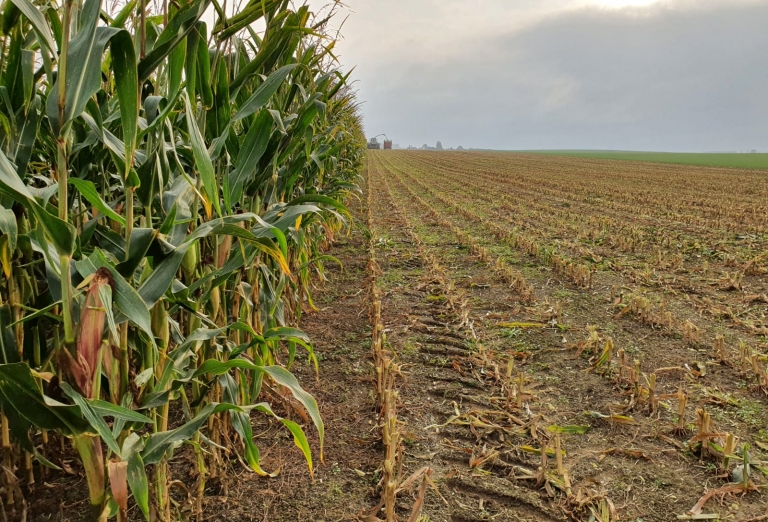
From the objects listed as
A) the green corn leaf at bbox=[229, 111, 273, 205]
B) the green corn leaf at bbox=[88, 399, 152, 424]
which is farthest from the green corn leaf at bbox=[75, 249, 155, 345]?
the green corn leaf at bbox=[229, 111, 273, 205]

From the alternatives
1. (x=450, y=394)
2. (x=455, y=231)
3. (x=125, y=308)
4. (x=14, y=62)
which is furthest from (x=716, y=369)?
(x=455, y=231)

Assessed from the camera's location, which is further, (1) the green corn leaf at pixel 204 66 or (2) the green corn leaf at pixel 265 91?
(2) the green corn leaf at pixel 265 91

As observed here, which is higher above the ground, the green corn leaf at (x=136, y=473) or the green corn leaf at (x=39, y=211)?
the green corn leaf at (x=39, y=211)

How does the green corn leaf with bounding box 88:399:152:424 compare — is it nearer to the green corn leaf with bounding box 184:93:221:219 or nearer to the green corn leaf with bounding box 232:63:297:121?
the green corn leaf with bounding box 184:93:221:219

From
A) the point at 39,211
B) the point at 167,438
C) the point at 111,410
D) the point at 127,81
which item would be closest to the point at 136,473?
the point at 167,438

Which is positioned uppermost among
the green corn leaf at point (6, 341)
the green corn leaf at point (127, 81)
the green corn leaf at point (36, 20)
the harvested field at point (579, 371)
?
the green corn leaf at point (36, 20)

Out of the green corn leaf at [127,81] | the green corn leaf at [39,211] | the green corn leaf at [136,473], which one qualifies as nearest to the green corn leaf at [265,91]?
the green corn leaf at [127,81]

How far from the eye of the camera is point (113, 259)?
164 cm

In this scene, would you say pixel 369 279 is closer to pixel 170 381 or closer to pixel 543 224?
pixel 170 381

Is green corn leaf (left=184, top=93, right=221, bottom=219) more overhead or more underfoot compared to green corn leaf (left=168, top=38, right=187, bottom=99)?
more underfoot

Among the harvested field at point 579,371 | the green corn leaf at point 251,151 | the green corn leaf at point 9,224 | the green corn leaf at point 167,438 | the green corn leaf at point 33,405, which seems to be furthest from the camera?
the harvested field at point 579,371

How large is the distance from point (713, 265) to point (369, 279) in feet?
15.2

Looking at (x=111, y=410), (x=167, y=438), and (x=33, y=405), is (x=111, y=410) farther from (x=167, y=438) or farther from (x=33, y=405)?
(x=167, y=438)

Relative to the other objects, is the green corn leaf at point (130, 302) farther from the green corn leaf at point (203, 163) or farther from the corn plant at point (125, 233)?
the green corn leaf at point (203, 163)
